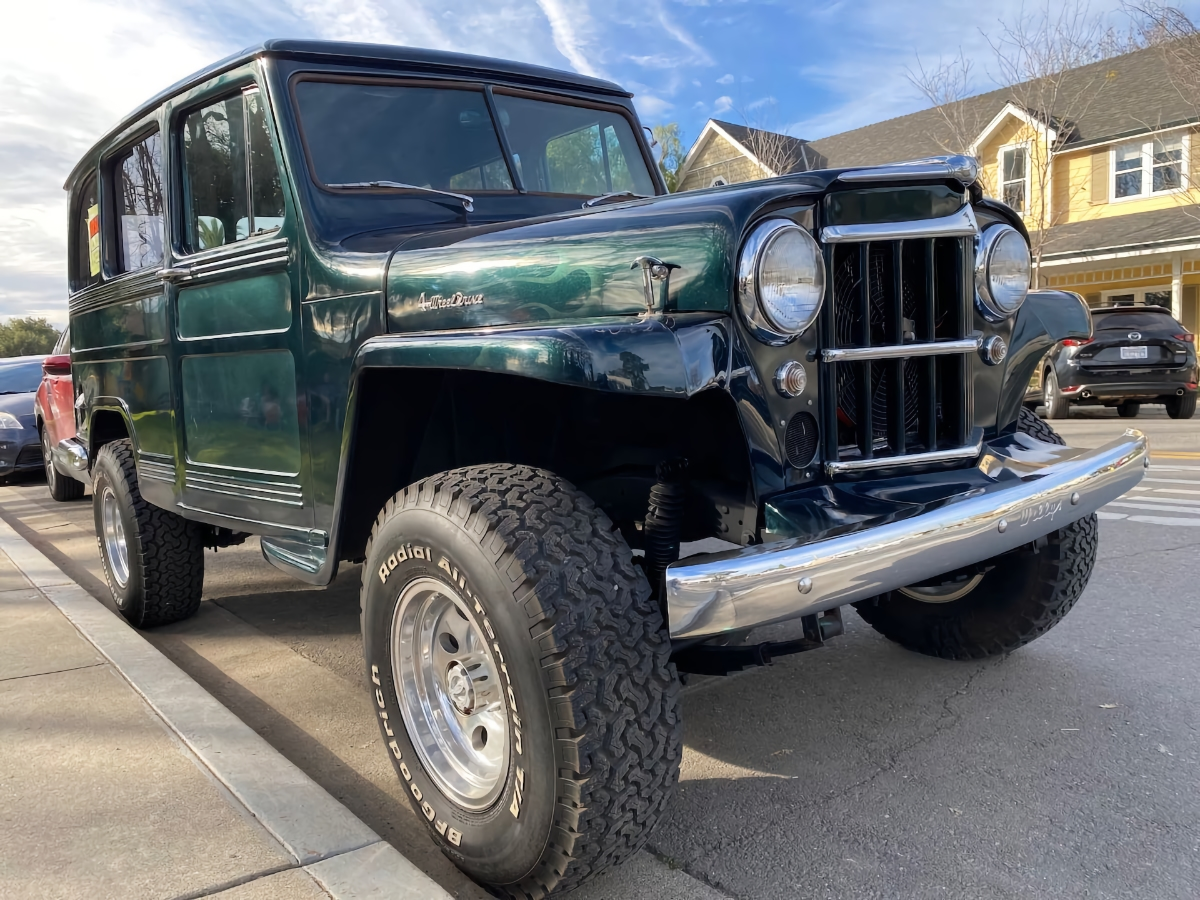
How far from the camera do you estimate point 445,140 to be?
3.26m

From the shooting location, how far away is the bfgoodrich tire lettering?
1.90 m

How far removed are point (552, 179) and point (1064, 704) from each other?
2567mm

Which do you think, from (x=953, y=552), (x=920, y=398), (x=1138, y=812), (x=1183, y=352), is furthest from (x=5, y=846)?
(x=1183, y=352)

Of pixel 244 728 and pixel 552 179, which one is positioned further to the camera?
pixel 552 179

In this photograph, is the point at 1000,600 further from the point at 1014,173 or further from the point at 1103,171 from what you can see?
the point at 1014,173

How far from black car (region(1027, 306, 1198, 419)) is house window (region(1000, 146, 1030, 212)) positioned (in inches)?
367

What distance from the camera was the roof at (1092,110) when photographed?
19172 millimetres

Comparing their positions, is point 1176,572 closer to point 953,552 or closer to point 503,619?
point 953,552

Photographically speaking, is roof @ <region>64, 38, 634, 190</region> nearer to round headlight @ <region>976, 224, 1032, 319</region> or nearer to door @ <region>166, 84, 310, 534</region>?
door @ <region>166, 84, 310, 534</region>

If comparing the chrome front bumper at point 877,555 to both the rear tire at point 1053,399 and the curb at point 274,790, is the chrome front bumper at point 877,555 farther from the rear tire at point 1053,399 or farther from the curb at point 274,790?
the rear tire at point 1053,399

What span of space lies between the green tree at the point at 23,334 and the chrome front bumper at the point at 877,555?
189 ft

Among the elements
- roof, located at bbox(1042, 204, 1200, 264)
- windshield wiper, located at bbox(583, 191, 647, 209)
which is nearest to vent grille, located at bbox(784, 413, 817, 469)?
windshield wiper, located at bbox(583, 191, 647, 209)

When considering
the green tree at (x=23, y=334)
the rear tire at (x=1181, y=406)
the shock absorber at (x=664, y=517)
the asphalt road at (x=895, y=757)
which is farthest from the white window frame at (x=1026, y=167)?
the green tree at (x=23, y=334)

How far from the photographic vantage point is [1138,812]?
97.0 inches
